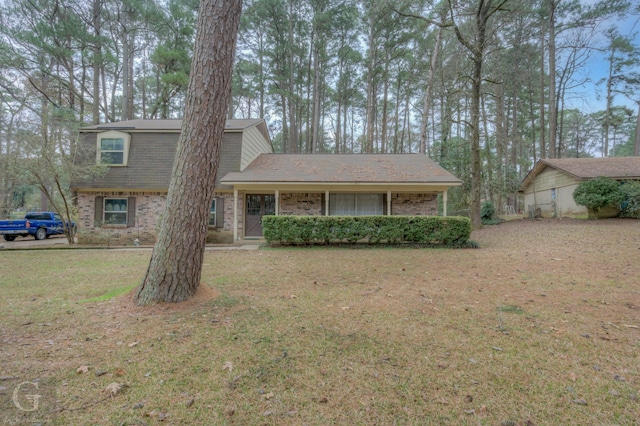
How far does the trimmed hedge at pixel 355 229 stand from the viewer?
9.62 meters

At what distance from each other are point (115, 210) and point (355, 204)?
1043 centimetres

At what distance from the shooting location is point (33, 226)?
13.2m

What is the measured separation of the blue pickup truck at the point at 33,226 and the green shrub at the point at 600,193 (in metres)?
22.9

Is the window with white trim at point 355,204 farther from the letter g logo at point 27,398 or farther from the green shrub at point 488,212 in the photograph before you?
the letter g logo at point 27,398

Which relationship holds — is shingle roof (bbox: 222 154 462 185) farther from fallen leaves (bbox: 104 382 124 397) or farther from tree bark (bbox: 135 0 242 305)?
fallen leaves (bbox: 104 382 124 397)

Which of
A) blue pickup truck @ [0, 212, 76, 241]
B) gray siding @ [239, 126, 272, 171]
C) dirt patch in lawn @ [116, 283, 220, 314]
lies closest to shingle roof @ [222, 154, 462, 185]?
gray siding @ [239, 126, 272, 171]

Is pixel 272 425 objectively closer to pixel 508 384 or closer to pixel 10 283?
pixel 508 384

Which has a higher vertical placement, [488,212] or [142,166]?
[142,166]

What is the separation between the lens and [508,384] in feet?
7.02

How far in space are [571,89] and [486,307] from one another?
22956 mm

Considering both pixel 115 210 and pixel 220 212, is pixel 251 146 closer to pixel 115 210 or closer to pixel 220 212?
pixel 220 212

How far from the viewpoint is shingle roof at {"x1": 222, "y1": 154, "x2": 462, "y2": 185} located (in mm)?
11203

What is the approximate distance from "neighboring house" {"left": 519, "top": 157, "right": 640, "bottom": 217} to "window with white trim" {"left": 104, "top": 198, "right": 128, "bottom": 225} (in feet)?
69.8

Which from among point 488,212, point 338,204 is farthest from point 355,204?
point 488,212
